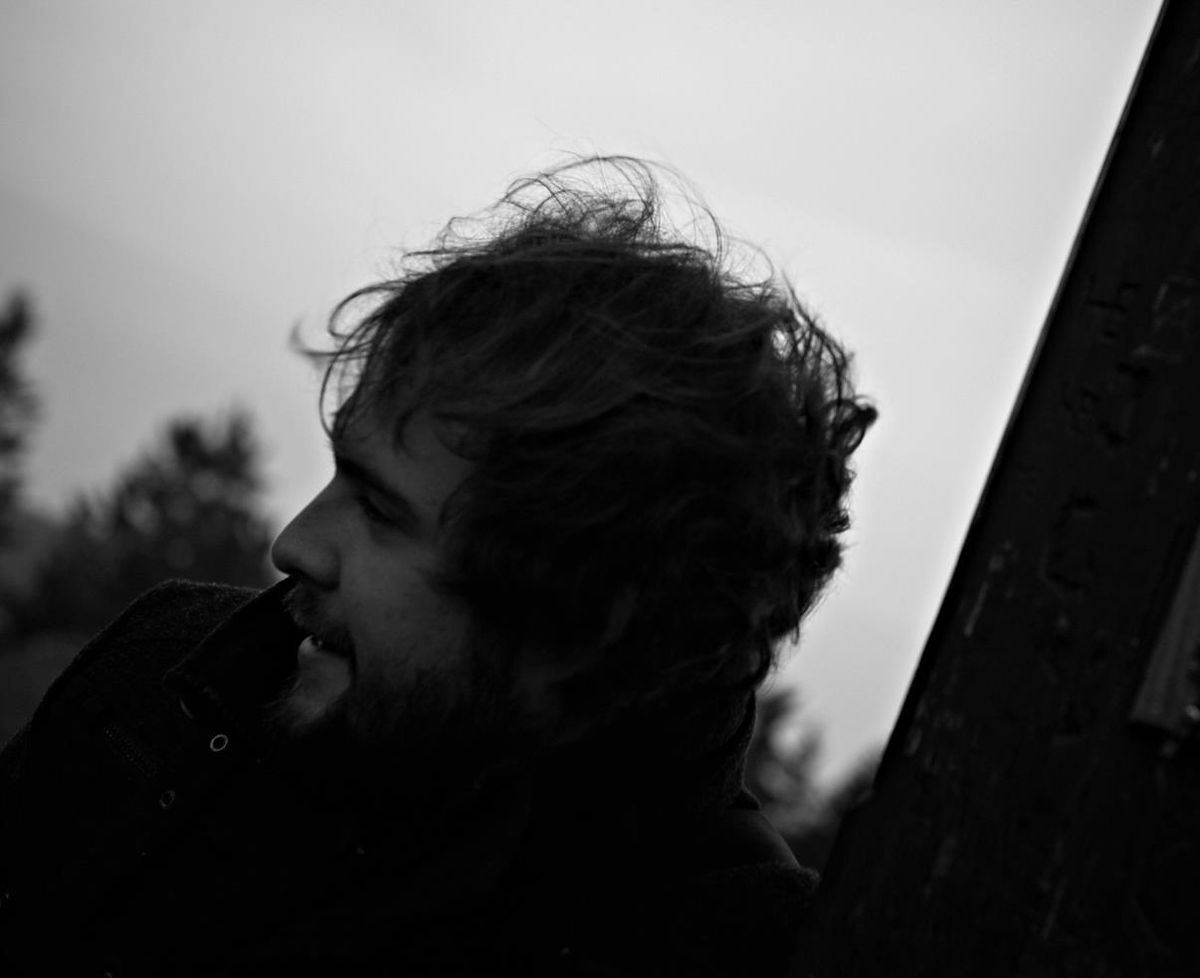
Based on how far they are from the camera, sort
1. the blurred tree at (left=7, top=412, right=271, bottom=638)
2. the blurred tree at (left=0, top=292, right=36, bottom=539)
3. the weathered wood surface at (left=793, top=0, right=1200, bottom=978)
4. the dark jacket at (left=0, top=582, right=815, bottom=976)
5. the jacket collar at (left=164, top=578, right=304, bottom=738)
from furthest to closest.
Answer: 1. the blurred tree at (left=0, top=292, right=36, bottom=539)
2. the blurred tree at (left=7, top=412, right=271, bottom=638)
3. the jacket collar at (left=164, top=578, right=304, bottom=738)
4. the dark jacket at (left=0, top=582, right=815, bottom=976)
5. the weathered wood surface at (left=793, top=0, right=1200, bottom=978)

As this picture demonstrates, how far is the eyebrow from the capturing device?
2303 mm

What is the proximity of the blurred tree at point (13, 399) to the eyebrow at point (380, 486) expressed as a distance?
153ft

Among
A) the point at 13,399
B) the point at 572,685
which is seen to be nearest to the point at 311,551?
the point at 572,685

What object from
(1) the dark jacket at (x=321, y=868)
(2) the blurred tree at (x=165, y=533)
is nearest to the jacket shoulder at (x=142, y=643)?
(1) the dark jacket at (x=321, y=868)

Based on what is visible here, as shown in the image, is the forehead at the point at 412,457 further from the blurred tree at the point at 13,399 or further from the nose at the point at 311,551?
the blurred tree at the point at 13,399

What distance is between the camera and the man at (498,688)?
2248 mm

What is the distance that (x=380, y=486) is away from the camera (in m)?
2.33

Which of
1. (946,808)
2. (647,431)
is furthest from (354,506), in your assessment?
(946,808)

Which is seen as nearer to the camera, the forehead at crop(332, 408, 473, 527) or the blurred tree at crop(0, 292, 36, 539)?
the forehead at crop(332, 408, 473, 527)

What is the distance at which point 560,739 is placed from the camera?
7.70ft

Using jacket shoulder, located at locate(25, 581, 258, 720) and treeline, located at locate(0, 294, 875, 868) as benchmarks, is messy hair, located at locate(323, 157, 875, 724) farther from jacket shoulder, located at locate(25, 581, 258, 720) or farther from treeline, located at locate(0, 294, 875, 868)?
treeline, located at locate(0, 294, 875, 868)

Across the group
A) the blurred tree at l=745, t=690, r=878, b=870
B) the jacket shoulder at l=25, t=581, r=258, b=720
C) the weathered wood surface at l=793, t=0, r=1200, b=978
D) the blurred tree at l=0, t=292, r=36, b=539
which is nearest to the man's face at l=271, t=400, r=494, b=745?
the jacket shoulder at l=25, t=581, r=258, b=720

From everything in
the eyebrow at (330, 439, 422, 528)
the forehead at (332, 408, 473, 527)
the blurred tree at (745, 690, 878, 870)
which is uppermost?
the forehead at (332, 408, 473, 527)

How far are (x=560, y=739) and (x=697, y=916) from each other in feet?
1.34
